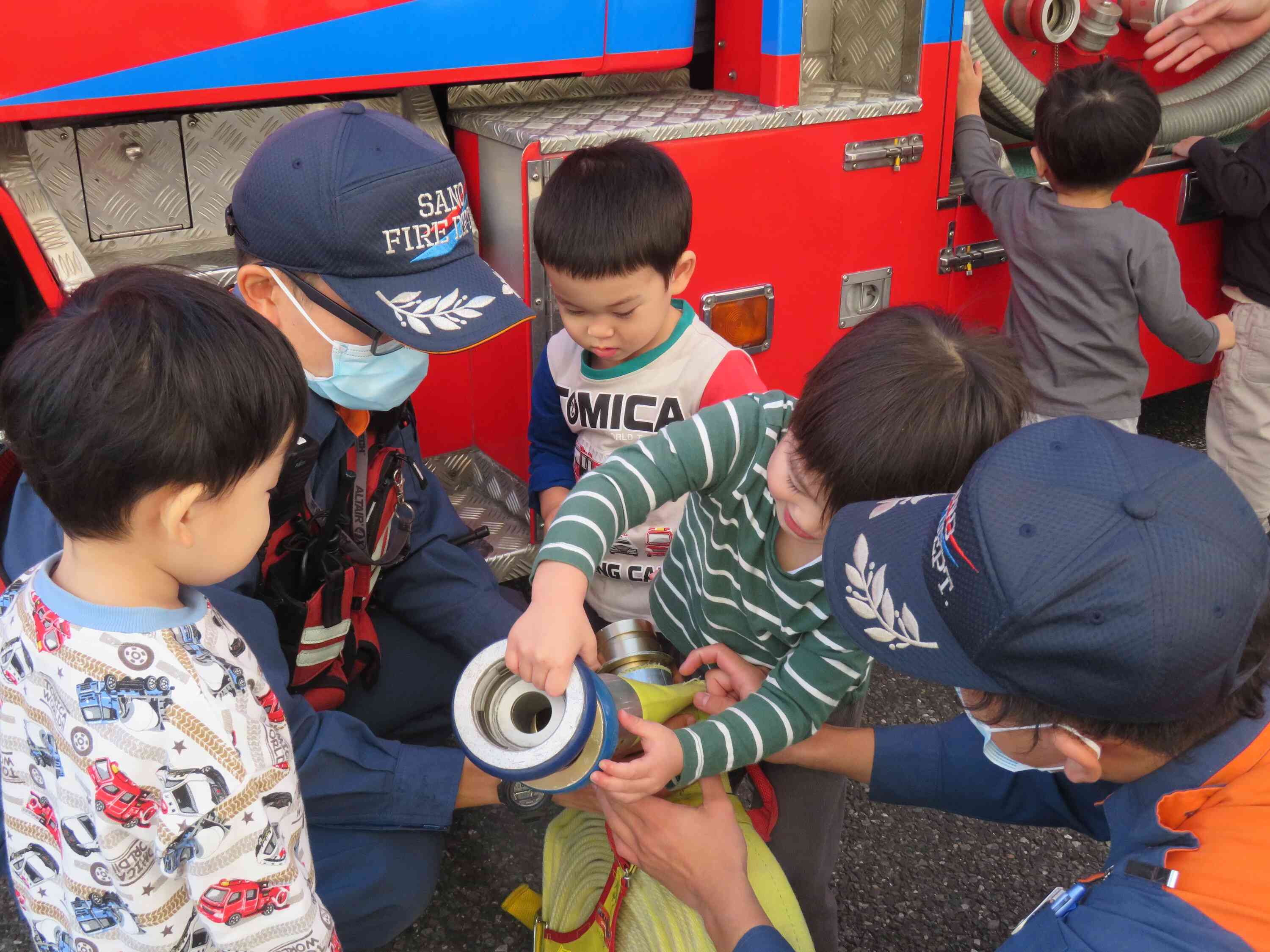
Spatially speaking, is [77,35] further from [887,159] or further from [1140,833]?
[1140,833]

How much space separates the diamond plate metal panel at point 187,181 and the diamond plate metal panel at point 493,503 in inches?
27.2

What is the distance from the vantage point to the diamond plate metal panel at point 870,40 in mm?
2830

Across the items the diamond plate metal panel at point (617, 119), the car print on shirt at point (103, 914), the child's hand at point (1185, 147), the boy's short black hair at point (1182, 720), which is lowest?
the car print on shirt at point (103, 914)

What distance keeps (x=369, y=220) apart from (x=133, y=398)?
585 mm

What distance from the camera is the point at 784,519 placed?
145 centimetres

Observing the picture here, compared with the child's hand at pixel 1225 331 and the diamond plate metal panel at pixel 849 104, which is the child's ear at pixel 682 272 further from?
the child's hand at pixel 1225 331

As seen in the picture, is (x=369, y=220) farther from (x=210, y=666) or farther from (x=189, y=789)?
(x=189, y=789)

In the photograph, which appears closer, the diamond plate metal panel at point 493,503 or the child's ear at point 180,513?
the child's ear at point 180,513

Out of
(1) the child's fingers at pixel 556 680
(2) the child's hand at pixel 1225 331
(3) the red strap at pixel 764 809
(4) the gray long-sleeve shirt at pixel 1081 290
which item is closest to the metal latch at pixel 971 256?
(4) the gray long-sleeve shirt at pixel 1081 290

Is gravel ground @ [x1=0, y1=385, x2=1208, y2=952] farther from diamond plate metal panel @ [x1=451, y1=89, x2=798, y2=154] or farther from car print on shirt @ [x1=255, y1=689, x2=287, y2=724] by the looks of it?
diamond plate metal panel @ [x1=451, y1=89, x2=798, y2=154]

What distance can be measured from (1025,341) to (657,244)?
1.45m

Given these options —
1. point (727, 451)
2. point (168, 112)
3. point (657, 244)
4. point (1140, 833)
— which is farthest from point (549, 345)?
point (1140, 833)

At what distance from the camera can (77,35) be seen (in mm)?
1985

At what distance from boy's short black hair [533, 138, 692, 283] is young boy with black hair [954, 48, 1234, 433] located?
122 centimetres
